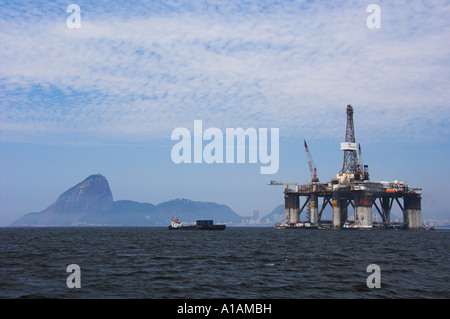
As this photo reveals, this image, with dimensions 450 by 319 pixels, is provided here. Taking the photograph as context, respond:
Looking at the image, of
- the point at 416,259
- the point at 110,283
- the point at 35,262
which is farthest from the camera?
the point at 416,259

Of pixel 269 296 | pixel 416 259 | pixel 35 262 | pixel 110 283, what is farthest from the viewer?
pixel 416 259

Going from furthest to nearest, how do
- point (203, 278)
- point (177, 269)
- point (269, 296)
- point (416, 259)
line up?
point (416, 259) → point (177, 269) → point (203, 278) → point (269, 296)
